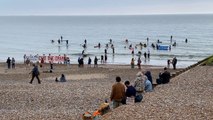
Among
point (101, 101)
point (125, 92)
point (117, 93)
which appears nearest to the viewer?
point (117, 93)

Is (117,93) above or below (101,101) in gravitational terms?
above

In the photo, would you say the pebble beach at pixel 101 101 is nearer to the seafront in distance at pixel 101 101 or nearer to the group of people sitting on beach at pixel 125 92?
the seafront in distance at pixel 101 101

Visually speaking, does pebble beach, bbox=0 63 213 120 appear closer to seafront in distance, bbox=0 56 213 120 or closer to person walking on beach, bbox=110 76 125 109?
seafront in distance, bbox=0 56 213 120

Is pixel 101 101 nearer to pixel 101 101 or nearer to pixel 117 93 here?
pixel 101 101

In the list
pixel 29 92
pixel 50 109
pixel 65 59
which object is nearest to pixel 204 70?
pixel 29 92

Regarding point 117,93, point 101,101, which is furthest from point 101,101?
point 117,93

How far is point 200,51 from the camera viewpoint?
75500mm

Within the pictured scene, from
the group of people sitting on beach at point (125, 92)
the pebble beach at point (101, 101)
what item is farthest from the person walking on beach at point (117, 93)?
the pebble beach at point (101, 101)

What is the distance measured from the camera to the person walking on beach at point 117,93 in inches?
688

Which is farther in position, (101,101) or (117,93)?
(101,101)

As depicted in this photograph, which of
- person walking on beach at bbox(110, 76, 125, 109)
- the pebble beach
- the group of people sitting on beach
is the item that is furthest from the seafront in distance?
person walking on beach at bbox(110, 76, 125, 109)

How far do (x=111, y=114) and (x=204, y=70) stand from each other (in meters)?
16.6

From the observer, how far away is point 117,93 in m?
17.7

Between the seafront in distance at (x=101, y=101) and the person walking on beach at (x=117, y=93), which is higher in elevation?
the person walking on beach at (x=117, y=93)
